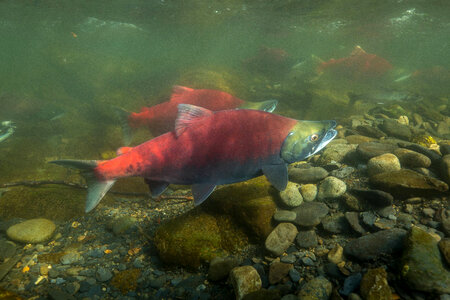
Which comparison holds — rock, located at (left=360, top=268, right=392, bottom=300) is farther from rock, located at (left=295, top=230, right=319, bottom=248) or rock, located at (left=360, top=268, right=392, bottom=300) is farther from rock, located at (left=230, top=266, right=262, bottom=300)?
rock, located at (left=230, top=266, right=262, bottom=300)

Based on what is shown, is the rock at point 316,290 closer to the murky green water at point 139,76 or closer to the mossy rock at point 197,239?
the mossy rock at point 197,239

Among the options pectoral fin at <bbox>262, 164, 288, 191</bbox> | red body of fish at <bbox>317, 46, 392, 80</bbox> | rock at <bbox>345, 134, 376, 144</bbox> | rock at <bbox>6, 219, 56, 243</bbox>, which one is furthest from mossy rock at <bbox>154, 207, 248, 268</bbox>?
red body of fish at <bbox>317, 46, 392, 80</bbox>

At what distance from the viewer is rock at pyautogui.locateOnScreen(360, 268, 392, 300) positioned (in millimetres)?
1658

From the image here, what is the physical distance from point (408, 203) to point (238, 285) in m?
2.32

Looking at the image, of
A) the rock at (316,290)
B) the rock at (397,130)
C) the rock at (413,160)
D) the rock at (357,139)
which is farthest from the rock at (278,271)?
the rock at (397,130)

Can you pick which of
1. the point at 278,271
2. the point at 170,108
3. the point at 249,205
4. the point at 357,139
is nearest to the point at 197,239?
the point at 249,205

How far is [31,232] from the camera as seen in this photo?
346 centimetres

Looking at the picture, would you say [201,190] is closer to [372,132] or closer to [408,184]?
[408,184]

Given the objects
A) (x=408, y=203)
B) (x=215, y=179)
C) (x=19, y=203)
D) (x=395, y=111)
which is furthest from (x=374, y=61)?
(x=19, y=203)

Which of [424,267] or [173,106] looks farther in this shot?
[173,106]

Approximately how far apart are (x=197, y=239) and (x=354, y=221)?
1908 millimetres

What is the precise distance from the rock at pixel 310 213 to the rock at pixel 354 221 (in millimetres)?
266

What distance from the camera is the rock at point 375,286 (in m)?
1.66

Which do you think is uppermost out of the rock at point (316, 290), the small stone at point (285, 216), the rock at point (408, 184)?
the rock at point (408, 184)
